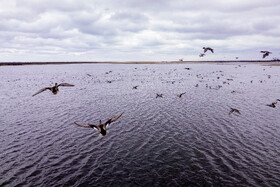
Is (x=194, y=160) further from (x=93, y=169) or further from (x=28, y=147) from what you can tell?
(x=28, y=147)

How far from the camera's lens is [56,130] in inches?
995

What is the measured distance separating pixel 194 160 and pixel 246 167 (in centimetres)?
420

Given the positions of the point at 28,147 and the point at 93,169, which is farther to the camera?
the point at 28,147

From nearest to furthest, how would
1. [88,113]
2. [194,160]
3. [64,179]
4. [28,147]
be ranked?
[64,179]
[194,160]
[28,147]
[88,113]

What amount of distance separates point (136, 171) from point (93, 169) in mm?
3593

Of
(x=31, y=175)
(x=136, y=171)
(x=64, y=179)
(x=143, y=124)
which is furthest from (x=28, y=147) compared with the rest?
(x=143, y=124)

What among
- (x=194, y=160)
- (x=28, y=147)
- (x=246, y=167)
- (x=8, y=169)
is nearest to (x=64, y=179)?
(x=8, y=169)

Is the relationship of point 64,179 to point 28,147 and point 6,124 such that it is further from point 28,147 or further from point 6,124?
point 6,124

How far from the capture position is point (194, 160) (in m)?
18.0

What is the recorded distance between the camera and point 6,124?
27312mm

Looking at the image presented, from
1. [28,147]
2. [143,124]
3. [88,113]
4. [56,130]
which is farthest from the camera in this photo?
[88,113]

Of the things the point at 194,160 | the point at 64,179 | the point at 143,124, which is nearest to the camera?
the point at 64,179

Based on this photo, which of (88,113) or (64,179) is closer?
(64,179)

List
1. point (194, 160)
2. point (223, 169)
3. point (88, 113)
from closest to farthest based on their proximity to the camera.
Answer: point (223, 169), point (194, 160), point (88, 113)
